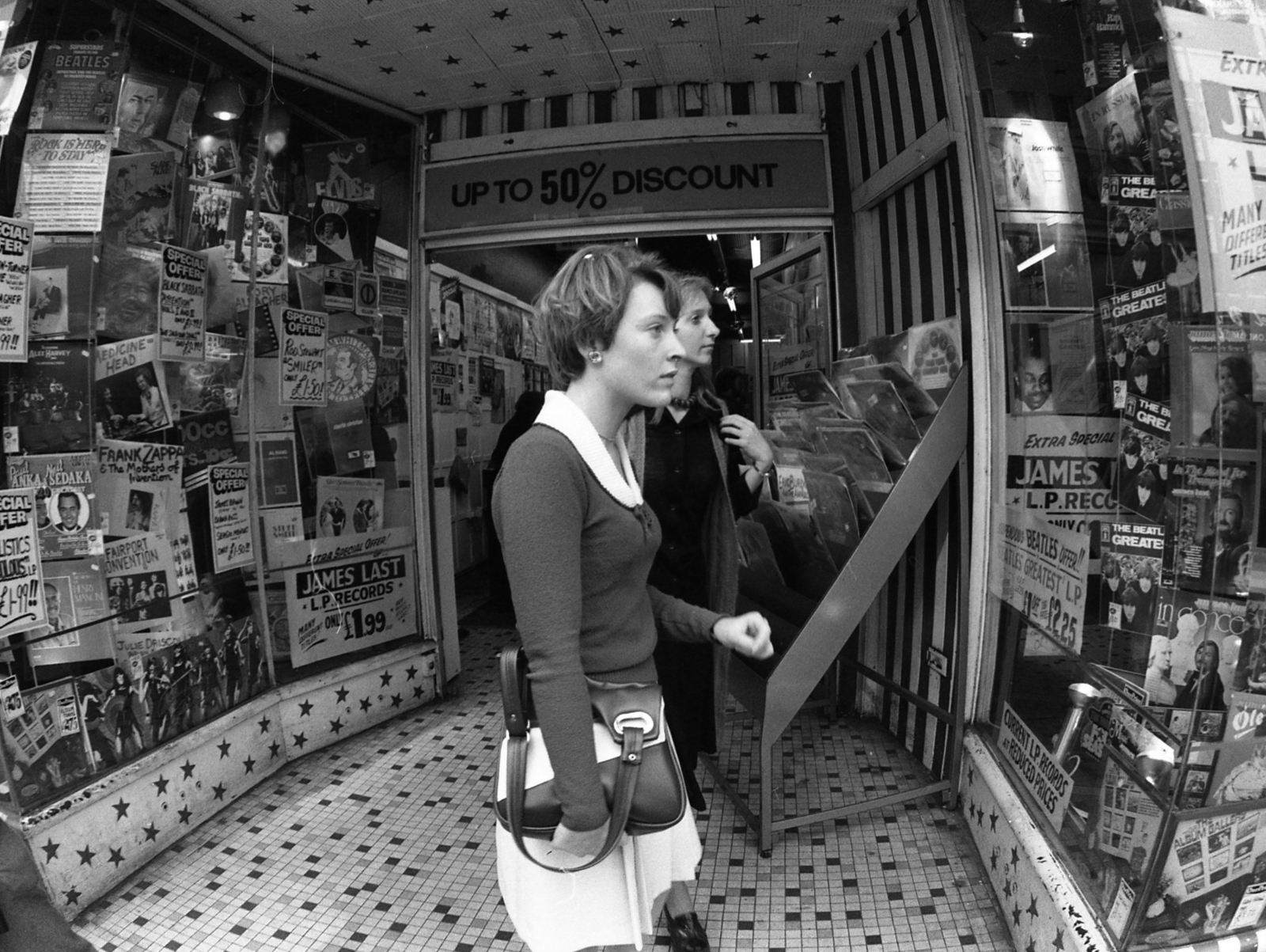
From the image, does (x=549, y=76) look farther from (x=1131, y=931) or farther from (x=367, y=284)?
(x=1131, y=931)

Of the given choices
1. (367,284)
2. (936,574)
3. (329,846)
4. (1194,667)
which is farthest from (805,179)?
(329,846)

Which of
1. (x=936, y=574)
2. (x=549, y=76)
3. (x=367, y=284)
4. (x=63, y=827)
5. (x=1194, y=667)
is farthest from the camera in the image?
(x=367, y=284)

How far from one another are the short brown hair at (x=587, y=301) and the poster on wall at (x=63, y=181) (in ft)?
6.00

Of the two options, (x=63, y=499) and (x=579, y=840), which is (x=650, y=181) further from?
(x=579, y=840)

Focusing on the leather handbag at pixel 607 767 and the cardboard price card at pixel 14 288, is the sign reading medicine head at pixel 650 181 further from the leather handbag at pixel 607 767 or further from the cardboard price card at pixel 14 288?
the leather handbag at pixel 607 767

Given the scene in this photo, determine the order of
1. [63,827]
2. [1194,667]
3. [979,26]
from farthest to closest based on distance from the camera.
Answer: [979,26] < [63,827] < [1194,667]

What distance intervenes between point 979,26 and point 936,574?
1.82 m

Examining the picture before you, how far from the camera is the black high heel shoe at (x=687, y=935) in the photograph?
76.2 inches

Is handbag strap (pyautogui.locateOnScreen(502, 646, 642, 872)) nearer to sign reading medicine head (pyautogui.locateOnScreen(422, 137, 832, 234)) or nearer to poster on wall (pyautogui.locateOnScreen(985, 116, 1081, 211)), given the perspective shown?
poster on wall (pyautogui.locateOnScreen(985, 116, 1081, 211))

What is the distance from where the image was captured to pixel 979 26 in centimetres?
236

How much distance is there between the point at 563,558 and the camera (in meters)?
1.10

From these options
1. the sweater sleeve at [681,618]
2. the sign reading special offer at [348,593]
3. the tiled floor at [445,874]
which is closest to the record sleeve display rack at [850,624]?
the tiled floor at [445,874]

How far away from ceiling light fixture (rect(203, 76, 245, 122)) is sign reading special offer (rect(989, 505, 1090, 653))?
3.07 meters

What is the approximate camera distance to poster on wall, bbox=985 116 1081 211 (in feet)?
6.86
